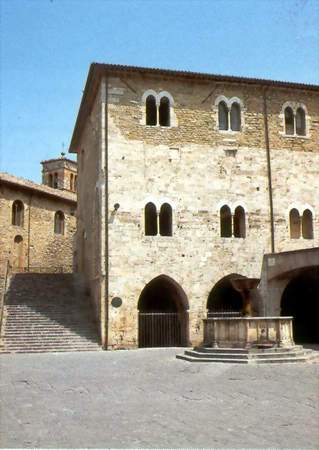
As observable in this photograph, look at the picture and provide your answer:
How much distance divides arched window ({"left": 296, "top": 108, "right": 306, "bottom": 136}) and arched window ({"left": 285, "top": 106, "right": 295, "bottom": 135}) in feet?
0.84

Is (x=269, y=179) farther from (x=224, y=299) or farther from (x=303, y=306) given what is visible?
(x=303, y=306)

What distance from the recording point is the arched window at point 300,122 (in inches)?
918

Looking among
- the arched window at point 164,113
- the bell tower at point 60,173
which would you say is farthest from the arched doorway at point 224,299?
the bell tower at point 60,173

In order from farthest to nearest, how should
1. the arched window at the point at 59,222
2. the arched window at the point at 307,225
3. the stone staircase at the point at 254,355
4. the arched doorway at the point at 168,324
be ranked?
the arched window at the point at 59,222
the arched window at the point at 307,225
the arched doorway at the point at 168,324
the stone staircase at the point at 254,355

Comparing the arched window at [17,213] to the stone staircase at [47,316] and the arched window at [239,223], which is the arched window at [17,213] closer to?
the stone staircase at [47,316]

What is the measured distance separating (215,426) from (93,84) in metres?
17.5

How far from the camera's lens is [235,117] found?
22.5 meters

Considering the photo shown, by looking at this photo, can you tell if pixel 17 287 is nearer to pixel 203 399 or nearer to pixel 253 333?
pixel 253 333

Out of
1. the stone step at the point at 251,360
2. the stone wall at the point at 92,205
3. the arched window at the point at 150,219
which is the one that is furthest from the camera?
the arched window at the point at 150,219

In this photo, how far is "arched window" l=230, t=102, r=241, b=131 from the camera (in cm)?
2244

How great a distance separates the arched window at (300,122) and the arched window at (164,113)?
5831 millimetres

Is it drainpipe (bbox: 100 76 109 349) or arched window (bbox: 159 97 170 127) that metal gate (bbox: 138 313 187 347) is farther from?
arched window (bbox: 159 97 170 127)

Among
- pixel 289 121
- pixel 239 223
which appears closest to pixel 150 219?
pixel 239 223

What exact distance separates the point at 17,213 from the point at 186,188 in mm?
15214
